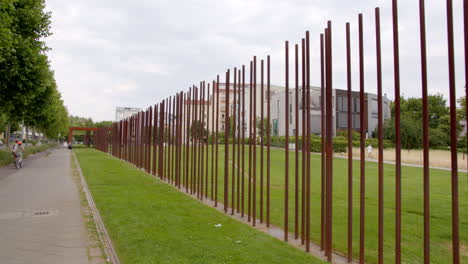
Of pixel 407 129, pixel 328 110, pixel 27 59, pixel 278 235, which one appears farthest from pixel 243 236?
pixel 407 129

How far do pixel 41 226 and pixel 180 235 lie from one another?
8.86ft

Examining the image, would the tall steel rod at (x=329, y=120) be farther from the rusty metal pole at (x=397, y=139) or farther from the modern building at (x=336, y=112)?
the modern building at (x=336, y=112)

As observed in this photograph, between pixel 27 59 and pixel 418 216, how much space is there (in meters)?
14.6

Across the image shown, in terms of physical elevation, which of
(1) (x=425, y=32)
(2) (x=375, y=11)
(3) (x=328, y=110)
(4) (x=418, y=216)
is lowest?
(4) (x=418, y=216)

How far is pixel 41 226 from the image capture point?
6.18m

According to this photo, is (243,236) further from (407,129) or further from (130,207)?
(407,129)

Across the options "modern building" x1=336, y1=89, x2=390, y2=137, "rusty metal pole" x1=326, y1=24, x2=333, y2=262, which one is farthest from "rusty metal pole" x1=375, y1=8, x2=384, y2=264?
"modern building" x1=336, y1=89, x2=390, y2=137

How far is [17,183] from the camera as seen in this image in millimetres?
11789

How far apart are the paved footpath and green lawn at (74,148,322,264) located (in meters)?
0.53

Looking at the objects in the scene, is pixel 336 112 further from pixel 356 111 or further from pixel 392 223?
pixel 392 223

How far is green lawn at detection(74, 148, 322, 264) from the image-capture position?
4359 mm

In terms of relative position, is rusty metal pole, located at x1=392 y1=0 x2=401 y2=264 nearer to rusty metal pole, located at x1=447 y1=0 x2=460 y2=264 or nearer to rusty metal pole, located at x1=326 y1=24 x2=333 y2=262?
rusty metal pole, located at x1=447 y1=0 x2=460 y2=264

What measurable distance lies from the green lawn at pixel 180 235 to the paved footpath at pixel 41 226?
533 millimetres

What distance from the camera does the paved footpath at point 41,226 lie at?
468cm
